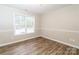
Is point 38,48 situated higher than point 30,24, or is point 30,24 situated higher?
point 30,24

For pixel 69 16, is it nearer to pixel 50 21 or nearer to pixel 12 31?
pixel 50 21

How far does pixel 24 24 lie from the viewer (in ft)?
6.42

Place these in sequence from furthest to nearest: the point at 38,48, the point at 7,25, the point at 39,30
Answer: the point at 39,30
the point at 38,48
the point at 7,25

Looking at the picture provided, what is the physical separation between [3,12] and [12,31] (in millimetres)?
451

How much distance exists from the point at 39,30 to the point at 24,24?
1.28 ft

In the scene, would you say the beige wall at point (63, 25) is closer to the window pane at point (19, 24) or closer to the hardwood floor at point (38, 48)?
the hardwood floor at point (38, 48)

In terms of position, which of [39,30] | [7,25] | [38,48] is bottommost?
[38,48]

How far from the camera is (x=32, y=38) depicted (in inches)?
80.5

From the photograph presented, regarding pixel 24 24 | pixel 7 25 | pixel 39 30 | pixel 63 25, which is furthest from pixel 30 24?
pixel 63 25

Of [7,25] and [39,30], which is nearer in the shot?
[7,25]

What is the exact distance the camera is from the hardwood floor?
1.79 metres

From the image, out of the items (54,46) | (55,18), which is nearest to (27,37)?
(54,46)

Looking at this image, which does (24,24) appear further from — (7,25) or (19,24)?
(7,25)

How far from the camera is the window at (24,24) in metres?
1.91
